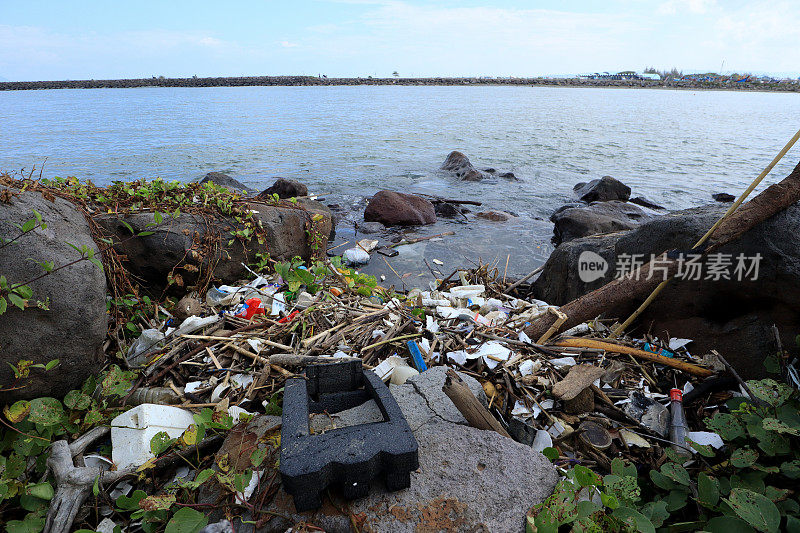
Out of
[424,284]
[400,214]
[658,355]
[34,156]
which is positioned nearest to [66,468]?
[658,355]

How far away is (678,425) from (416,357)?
5.98 ft

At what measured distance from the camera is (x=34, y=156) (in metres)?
17.6

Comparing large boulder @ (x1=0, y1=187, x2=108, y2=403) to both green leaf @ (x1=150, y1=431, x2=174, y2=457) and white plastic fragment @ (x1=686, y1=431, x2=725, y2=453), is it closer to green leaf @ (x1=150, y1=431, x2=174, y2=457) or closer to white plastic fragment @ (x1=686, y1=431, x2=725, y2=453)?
green leaf @ (x1=150, y1=431, x2=174, y2=457)

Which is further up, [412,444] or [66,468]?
[412,444]

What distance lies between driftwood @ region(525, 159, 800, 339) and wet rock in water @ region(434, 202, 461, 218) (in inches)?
313

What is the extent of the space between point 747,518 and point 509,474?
100 centimetres

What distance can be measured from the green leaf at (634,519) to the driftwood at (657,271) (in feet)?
6.34

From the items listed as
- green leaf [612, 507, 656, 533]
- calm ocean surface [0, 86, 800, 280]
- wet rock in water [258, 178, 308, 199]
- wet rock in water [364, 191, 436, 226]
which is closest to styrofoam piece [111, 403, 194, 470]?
green leaf [612, 507, 656, 533]

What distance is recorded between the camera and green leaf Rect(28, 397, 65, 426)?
97.3 inches

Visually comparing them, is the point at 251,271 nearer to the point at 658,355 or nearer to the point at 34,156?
the point at 658,355

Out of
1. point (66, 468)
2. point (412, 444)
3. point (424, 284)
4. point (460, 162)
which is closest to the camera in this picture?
point (412, 444)

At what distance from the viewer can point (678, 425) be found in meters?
2.74

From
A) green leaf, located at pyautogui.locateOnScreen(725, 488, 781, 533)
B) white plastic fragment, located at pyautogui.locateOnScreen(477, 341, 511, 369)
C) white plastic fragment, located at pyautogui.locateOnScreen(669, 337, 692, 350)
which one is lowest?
white plastic fragment, located at pyautogui.locateOnScreen(669, 337, 692, 350)

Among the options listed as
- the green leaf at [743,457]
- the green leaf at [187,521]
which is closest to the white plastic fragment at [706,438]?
the green leaf at [743,457]
